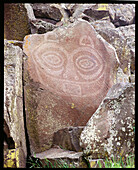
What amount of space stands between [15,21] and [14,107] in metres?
2.67

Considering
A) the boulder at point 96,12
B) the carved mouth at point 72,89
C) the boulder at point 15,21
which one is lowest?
the carved mouth at point 72,89

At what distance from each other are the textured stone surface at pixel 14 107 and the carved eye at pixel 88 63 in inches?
44.8

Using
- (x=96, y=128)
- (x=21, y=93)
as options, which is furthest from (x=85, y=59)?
(x=96, y=128)

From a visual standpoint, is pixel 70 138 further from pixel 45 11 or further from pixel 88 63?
pixel 45 11

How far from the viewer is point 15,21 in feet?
16.5

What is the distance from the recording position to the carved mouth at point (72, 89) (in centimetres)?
400

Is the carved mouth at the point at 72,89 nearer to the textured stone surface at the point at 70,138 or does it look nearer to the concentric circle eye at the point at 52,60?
the concentric circle eye at the point at 52,60

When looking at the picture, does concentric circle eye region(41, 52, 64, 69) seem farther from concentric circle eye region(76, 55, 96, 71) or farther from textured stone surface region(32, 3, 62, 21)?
textured stone surface region(32, 3, 62, 21)

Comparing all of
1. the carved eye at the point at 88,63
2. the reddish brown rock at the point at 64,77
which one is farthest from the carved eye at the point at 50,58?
the carved eye at the point at 88,63

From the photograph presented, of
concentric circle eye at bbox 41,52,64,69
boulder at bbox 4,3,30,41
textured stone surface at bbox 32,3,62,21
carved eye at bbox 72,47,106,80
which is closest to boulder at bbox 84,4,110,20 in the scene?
textured stone surface at bbox 32,3,62,21

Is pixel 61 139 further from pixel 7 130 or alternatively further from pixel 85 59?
pixel 85 59

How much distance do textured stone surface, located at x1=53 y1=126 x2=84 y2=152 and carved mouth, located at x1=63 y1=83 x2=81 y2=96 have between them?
777 mm

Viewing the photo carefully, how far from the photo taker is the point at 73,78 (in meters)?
4.14

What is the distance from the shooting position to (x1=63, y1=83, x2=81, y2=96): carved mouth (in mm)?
3995
